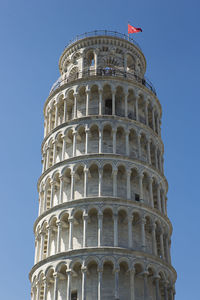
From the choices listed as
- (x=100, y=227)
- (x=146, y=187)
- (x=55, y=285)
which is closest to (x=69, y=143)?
(x=146, y=187)

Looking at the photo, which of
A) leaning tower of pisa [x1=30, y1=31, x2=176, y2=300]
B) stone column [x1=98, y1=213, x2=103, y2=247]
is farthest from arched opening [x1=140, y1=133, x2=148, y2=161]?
stone column [x1=98, y1=213, x2=103, y2=247]

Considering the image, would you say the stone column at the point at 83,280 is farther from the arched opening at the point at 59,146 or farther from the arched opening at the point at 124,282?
the arched opening at the point at 59,146

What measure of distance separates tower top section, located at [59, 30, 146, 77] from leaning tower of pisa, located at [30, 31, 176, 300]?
0.57 feet

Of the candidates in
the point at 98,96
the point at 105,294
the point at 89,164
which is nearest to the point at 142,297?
the point at 105,294

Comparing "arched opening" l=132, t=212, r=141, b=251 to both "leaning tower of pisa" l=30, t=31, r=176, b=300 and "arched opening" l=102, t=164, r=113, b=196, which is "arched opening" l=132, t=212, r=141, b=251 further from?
"arched opening" l=102, t=164, r=113, b=196

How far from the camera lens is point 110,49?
4456cm

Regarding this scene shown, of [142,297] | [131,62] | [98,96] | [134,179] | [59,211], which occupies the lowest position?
[142,297]

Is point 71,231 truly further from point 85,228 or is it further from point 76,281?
point 76,281

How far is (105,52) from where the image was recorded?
44531 mm

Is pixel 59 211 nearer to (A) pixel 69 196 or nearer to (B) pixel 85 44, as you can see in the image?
(A) pixel 69 196

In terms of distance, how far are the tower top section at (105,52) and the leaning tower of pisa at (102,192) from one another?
0.17m

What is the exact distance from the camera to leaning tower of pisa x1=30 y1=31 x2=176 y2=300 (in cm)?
3294

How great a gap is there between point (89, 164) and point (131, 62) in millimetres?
12861

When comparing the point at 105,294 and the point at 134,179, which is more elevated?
the point at 134,179
